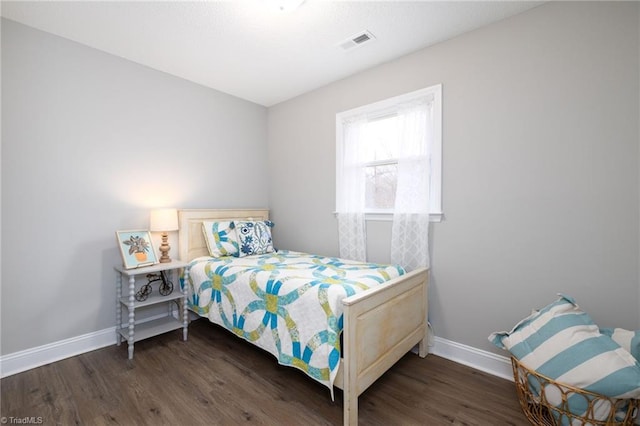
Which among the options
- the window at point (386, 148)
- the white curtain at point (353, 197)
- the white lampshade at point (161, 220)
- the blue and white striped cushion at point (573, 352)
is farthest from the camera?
the white curtain at point (353, 197)

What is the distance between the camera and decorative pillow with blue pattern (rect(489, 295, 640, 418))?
121 cm

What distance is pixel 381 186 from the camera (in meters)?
2.75

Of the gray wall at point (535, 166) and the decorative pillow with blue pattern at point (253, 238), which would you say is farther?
the decorative pillow with blue pattern at point (253, 238)

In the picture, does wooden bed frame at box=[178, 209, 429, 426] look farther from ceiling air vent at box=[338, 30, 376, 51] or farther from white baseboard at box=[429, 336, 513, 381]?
ceiling air vent at box=[338, 30, 376, 51]

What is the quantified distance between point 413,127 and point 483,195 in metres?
0.81

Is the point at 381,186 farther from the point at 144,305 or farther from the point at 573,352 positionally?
the point at 144,305

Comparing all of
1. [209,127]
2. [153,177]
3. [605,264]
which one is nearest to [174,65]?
[209,127]

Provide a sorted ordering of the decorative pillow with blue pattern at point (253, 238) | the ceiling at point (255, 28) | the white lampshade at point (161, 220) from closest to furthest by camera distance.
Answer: the ceiling at point (255, 28)
the white lampshade at point (161, 220)
the decorative pillow with blue pattern at point (253, 238)

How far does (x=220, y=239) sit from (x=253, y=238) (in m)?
0.33

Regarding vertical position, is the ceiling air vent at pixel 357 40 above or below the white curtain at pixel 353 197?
above

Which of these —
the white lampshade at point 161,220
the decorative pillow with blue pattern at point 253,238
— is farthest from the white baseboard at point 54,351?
the decorative pillow with blue pattern at point 253,238

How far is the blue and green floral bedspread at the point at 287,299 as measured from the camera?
1.62 metres

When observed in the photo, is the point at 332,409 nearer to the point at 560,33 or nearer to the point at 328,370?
the point at 328,370

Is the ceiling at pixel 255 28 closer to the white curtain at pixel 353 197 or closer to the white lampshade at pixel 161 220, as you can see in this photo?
the white curtain at pixel 353 197
